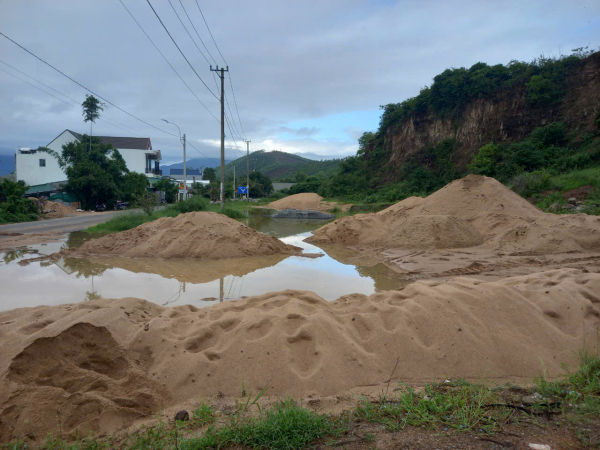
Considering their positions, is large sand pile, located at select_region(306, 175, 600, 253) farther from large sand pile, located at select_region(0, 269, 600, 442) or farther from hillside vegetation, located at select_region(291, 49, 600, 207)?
large sand pile, located at select_region(0, 269, 600, 442)

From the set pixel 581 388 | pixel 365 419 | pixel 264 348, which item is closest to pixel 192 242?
pixel 264 348

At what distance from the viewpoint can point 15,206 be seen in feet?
68.3

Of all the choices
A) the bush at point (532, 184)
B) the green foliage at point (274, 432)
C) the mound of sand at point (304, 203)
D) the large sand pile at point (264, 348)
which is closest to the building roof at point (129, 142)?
the mound of sand at point (304, 203)

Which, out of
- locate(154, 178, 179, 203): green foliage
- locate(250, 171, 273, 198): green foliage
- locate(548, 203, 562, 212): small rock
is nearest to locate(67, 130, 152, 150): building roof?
locate(154, 178, 179, 203): green foliage

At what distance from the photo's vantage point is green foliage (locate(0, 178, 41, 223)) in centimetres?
2011

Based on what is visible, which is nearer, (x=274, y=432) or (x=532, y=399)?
(x=274, y=432)

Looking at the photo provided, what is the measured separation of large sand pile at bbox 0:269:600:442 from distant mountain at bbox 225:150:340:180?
8749cm

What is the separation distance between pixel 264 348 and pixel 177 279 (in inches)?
201

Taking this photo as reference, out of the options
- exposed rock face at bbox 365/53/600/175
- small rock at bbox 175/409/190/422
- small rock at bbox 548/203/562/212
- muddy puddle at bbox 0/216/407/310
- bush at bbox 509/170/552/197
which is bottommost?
muddy puddle at bbox 0/216/407/310

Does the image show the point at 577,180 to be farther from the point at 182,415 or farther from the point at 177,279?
the point at 182,415

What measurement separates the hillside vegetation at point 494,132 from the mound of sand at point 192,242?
43.7ft

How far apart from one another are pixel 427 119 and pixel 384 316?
34.6 metres

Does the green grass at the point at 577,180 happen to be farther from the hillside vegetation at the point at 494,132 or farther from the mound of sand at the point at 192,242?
the mound of sand at the point at 192,242

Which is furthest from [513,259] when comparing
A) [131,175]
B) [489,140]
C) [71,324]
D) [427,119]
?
[131,175]
